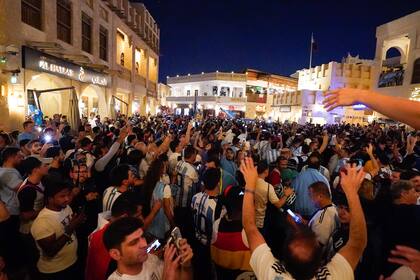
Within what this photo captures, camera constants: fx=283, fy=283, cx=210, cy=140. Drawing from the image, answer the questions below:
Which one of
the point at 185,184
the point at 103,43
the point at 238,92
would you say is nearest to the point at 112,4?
the point at 103,43

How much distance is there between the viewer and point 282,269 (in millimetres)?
1976

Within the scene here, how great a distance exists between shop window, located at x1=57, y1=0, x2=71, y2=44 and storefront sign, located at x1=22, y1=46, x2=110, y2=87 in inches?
69.1

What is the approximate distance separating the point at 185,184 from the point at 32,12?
1259cm

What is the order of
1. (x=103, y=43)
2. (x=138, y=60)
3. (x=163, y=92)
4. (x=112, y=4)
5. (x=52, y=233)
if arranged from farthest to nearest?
(x=163, y=92)
(x=138, y=60)
(x=103, y=43)
(x=112, y=4)
(x=52, y=233)

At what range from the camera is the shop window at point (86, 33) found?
18.8 m

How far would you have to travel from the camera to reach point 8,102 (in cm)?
1097

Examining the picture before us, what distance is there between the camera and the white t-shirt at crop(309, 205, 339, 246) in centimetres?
338

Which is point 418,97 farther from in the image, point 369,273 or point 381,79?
point 369,273

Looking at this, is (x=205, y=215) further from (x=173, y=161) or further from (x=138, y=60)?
(x=138, y=60)

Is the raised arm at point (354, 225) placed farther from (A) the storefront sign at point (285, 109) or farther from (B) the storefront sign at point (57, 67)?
(A) the storefront sign at point (285, 109)

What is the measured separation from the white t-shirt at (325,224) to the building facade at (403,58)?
2554cm

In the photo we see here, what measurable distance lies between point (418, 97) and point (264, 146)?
2078 cm

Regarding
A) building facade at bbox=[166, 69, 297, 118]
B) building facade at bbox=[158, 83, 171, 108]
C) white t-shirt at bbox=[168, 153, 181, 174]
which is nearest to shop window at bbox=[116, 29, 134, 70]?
building facade at bbox=[166, 69, 297, 118]

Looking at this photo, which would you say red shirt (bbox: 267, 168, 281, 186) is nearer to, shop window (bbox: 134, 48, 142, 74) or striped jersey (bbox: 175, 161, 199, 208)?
striped jersey (bbox: 175, 161, 199, 208)
